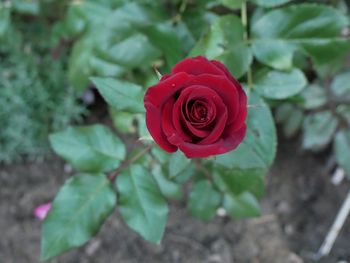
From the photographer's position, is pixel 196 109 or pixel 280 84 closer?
pixel 196 109

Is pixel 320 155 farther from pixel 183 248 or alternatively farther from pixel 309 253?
pixel 183 248

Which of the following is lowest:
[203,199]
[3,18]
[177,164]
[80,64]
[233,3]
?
[203,199]

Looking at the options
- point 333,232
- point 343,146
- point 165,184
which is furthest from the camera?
point 333,232

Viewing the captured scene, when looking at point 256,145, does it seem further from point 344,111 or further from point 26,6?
point 26,6

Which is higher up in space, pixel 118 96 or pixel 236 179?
pixel 118 96

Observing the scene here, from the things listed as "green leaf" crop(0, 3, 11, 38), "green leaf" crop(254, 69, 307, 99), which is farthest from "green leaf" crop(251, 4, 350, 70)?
"green leaf" crop(0, 3, 11, 38)

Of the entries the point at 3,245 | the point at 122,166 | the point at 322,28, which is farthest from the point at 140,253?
the point at 322,28

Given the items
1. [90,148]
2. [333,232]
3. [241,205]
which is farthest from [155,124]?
[333,232]
